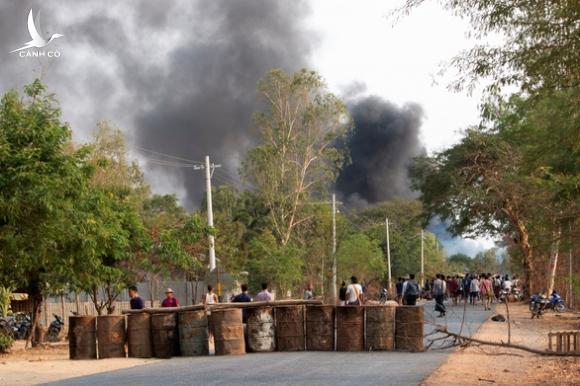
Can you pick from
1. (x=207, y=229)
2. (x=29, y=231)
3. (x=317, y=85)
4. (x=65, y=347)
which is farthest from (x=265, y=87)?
(x=29, y=231)

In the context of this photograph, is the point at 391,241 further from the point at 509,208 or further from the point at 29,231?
the point at 29,231

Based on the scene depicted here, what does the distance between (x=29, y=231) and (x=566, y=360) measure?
38.9 ft

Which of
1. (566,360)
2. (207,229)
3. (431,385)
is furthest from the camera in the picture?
(207,229)

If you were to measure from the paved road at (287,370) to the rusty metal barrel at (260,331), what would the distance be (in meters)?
0.53

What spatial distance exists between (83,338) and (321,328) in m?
5.45

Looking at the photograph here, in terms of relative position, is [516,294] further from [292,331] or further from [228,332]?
[228,332]

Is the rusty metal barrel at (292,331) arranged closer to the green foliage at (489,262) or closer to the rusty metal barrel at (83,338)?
the rusty metal barrel at (83,338)

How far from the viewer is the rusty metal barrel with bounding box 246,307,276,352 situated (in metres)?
23.5

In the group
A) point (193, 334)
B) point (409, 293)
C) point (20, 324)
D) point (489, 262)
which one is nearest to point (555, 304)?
point (409, 293)

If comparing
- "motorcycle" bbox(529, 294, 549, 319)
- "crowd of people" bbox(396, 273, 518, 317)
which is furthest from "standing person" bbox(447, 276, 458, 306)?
"motorcycle" bbox(529, 294, 549, 319)

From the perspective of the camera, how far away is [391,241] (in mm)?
101375

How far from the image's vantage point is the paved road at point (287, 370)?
16656 millimetres

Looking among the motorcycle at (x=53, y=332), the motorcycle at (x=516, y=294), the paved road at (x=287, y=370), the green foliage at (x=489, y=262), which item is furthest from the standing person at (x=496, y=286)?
the green foliage at (x=489, y=262)

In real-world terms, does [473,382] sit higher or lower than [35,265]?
lower
